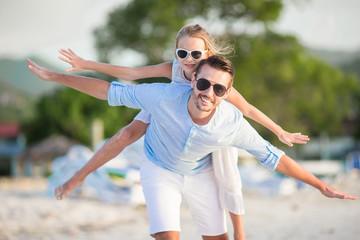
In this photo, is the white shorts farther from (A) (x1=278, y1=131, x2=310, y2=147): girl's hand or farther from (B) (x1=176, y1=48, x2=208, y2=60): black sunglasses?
(B) (x1=176, y1=48, x2=208, y2=60): black sunglasses

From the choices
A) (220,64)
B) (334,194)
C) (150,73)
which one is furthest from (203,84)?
(334,194)

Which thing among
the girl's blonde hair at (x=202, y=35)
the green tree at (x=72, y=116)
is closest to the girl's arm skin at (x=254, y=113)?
the girl's blonde hair at (x=202, y=35)

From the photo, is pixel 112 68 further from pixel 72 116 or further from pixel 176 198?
pixel 72 116

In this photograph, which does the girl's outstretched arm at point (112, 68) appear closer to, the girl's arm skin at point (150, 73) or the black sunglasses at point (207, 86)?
the girl's arm skin at point (150, 73)

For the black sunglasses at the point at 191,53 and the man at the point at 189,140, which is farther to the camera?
the black sunglasses at the point at 191,53

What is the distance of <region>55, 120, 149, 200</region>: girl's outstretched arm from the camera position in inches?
123

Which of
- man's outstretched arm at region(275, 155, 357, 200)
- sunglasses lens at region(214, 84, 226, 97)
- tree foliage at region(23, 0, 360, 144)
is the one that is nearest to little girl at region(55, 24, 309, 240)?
man's outstretched arm at region(275, 155, 357, 200)

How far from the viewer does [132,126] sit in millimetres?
3133

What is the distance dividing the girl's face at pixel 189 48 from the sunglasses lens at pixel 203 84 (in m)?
0.31

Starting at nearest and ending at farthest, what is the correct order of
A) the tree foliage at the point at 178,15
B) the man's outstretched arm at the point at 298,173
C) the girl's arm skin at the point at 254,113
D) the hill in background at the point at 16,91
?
1. the man's outstretched arm at the point at 298,173
2. the girl's arm skin at the point at 254,113
3. the tree foliage at the point at 178,15
4. the hill in background at the point at 16,91

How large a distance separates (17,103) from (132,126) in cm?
4734

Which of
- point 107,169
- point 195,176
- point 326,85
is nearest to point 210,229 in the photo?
point 195,176

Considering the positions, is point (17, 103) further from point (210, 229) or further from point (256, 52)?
point (210, 229)

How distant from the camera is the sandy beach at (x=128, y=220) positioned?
5.75 m
